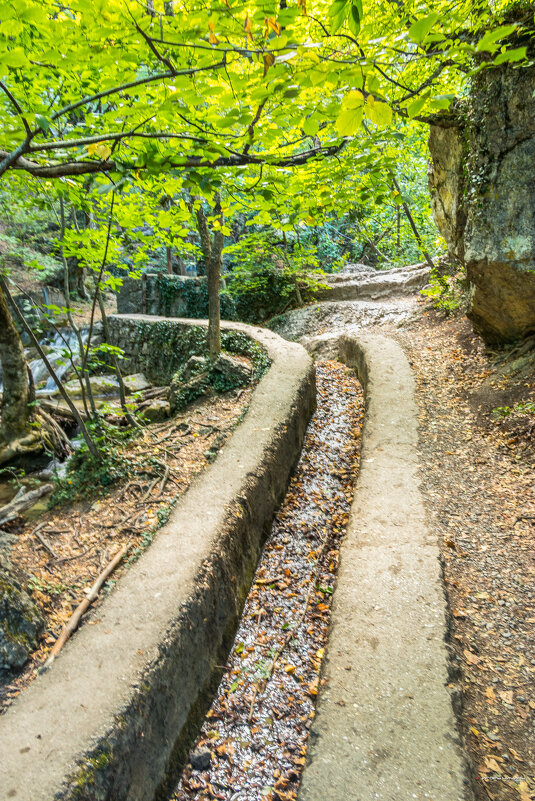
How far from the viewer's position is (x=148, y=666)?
2.66m

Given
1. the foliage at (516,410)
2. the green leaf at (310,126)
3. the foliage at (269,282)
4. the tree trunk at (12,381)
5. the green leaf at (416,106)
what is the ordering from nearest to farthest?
1. the green leaf at (416,106)
2. the green leaf at (310,126)
3. the foliage at (516,410)
4. the tree trunk at (12,381)
5. the foliage at (269,282)

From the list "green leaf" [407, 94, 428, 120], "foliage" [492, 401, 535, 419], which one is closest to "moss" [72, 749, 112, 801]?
"green leaf" [407, 94, 428, 120]

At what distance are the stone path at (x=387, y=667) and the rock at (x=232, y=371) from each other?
315cm

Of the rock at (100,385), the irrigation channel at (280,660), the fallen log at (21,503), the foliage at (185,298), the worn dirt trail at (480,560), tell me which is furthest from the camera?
the foliage at (185,298)

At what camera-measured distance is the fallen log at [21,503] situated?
5.64 m

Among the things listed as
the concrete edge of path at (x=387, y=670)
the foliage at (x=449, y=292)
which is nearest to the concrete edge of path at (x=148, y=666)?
the concrete edge of path at (x=387, y=670)

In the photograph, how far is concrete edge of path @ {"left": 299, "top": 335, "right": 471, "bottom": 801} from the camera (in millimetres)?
2166

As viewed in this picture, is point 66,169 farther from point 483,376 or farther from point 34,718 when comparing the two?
point 483,376

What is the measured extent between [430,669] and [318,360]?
8204 millimetres

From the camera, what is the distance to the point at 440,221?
9.00m

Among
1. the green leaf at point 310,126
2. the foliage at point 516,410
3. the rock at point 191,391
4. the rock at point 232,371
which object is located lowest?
the foliage at point 516,410

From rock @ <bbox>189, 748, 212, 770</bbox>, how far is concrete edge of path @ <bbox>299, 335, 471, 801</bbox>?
93 centimetres

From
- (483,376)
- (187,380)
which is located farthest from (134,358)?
(483,376)

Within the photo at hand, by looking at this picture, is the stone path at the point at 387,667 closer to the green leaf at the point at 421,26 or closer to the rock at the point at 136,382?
the green leaf at the point at 421,26
